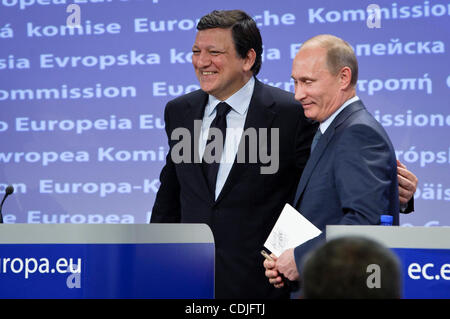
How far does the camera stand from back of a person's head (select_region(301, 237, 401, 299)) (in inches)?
48.1

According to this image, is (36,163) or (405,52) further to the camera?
(36,163)

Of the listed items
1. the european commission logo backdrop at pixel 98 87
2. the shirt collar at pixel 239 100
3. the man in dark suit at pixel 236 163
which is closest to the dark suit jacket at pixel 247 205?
the man in dark suit at pixel 236 163

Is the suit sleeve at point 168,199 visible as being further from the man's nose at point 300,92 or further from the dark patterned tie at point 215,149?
the man's nose at point 300,92

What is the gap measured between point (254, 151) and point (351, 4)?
82.5 inches

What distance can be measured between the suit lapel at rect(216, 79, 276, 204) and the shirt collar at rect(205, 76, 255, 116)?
0.03 m

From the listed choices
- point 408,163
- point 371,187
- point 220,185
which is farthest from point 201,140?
point 408,163

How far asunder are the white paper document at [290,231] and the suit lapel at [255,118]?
48cm

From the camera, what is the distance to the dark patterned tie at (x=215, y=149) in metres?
3.23

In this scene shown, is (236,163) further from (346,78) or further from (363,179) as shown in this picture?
(363,179)

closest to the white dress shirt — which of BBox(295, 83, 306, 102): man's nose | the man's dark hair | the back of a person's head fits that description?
the man's dark hair

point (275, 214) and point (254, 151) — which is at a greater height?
point (254, 151)

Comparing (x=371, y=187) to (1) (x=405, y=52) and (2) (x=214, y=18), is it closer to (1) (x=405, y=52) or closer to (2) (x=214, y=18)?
(2) (x=214, y=18)

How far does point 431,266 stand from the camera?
7.40 feet
